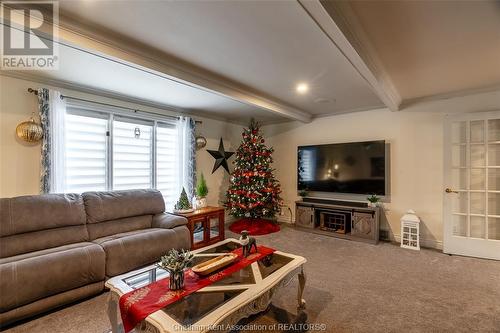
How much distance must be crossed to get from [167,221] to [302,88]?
8.76 feet

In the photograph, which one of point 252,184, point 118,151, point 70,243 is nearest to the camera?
point 70,243

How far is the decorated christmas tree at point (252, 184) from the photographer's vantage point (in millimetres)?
4738

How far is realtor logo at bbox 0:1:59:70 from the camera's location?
1706 millimetres

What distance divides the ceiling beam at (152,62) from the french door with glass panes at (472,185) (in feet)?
9.68

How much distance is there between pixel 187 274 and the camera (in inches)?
73.4

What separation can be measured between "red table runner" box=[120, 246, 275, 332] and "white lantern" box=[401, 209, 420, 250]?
3.16 m

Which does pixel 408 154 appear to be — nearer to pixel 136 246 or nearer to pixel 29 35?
pixel 136 246

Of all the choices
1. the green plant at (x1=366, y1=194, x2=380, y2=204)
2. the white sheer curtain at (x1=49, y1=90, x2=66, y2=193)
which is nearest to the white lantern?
the green plant at (x1=366, y1=194, x2=380, y2=204)

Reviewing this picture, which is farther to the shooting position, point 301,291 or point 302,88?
point 302,88

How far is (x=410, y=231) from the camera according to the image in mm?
3805

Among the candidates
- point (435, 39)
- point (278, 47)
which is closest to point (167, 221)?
point (278, 47)

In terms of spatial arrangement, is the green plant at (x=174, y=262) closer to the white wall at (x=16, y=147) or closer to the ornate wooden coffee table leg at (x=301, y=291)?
the ornate wooden coffee table leg at (x=301, y=291)

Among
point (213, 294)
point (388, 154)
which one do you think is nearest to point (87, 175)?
point (213, 294)

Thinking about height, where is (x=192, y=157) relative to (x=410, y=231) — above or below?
above
